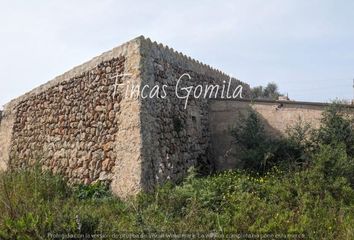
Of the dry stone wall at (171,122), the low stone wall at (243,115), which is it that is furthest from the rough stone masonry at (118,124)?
the low stone wall at (243,115)

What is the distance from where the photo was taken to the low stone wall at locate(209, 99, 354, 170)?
10414mm

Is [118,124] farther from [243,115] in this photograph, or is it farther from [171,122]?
[243,115]

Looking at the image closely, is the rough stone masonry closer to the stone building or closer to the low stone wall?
the stone building

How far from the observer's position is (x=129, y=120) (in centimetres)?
883

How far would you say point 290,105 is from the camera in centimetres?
1067

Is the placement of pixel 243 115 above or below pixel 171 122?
above

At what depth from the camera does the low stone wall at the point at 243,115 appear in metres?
10.4

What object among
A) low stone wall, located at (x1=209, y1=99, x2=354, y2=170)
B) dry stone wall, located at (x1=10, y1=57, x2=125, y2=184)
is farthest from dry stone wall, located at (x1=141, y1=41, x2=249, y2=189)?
dry stone wall, located at (x1=10, y1=57, x2=125, y2=184)

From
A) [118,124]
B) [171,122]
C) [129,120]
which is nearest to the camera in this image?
[129,120]

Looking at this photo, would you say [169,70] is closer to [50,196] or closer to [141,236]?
[50,196]

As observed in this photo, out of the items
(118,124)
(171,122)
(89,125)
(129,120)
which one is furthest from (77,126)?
(171,122)

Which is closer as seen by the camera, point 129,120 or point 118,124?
point 129,120

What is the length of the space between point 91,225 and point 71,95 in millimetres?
5629

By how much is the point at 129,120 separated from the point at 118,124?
38 cm
